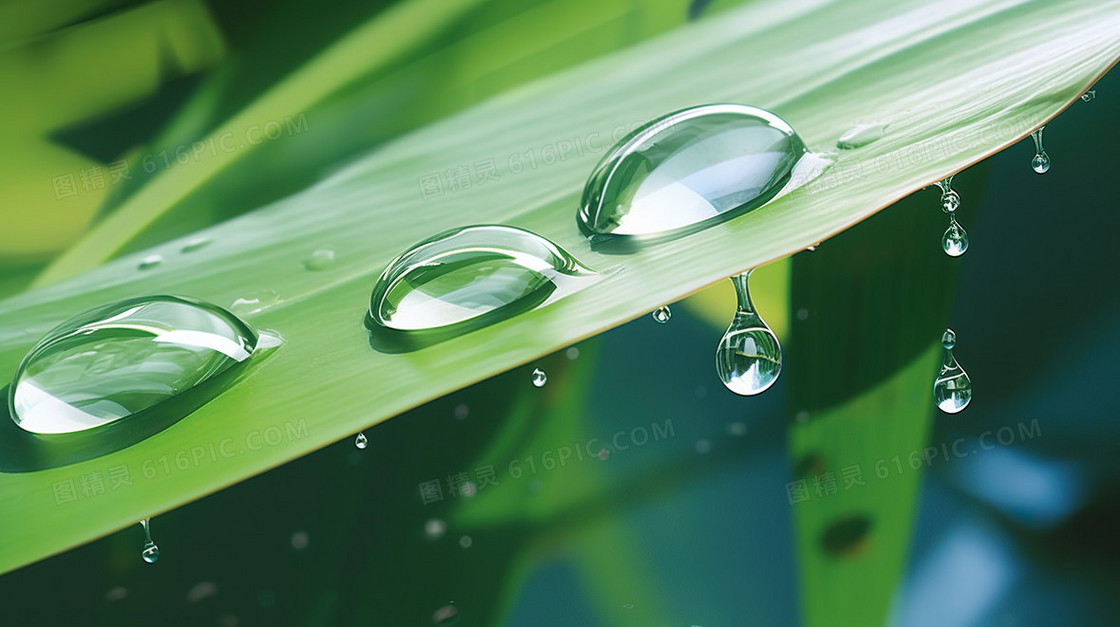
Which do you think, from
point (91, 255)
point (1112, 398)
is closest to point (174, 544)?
point (91, 255)

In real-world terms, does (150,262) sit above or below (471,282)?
above

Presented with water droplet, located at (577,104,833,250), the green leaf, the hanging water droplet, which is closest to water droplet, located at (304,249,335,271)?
the green leaf

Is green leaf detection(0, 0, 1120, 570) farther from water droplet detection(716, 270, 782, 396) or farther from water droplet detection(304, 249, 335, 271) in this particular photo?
water droplet detection(716, 270, 782, 396)

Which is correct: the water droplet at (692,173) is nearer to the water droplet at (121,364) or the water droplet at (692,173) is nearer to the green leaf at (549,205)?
the green leaf at (549,205)

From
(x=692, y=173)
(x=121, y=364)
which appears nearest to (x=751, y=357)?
(x=692, y=173)

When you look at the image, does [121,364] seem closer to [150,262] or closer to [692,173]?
[150,262]

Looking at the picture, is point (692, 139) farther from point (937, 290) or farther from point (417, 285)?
point (937, 290)
